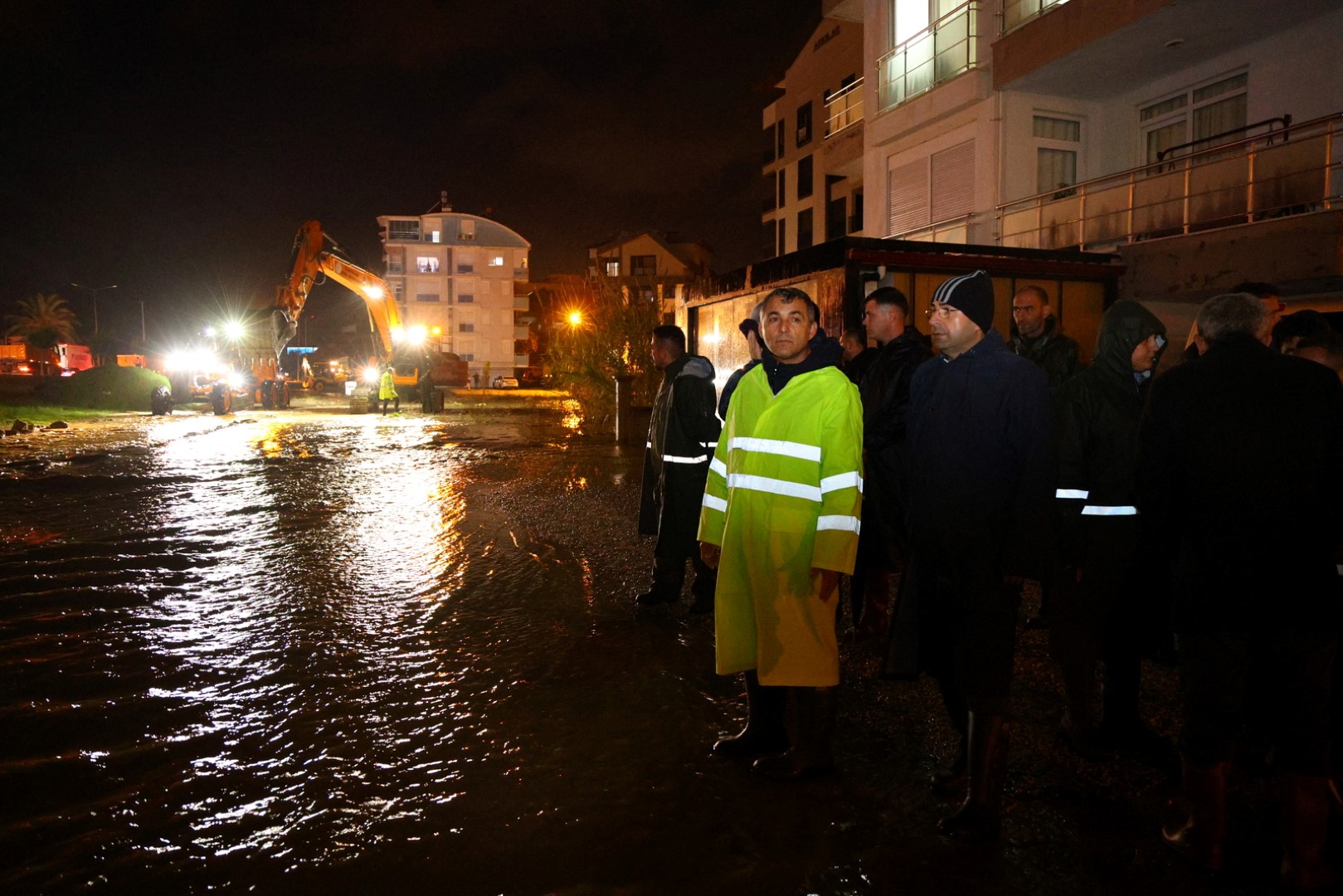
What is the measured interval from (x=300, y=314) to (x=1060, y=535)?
27920 mm

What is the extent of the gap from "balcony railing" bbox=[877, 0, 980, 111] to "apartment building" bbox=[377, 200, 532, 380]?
59.2 metres

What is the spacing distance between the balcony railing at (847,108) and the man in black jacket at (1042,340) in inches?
643

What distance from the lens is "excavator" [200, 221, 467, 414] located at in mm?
26359

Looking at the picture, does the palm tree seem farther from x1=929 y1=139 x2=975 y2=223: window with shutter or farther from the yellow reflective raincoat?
the yellow reflective raincoat

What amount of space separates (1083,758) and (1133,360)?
6.13ft

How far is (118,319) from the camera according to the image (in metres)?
107

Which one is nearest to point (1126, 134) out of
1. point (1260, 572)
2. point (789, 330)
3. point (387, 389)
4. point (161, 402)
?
point (789, 330)

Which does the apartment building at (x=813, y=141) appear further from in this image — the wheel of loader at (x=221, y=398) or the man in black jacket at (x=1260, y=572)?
the man in black jacket at (x=1260, y=572)

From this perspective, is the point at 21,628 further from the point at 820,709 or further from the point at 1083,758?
the point at 1083,758

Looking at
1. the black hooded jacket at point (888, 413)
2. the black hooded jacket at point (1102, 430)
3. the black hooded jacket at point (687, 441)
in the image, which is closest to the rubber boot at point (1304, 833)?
the black hooded jacket at point (1102, 430)

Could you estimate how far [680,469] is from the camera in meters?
5.64

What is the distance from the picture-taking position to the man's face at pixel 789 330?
3488 millimetres

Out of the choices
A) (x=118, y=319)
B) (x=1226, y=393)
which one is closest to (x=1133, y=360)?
(x=1226, y=393)

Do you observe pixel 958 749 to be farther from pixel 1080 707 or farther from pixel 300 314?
pixel 300 314
